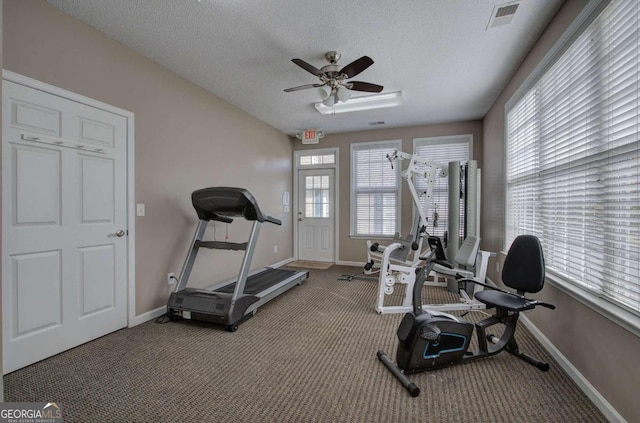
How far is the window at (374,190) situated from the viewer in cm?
532

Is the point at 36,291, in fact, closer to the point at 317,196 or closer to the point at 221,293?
the point at 221,293

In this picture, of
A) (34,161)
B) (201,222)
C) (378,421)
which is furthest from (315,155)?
(378,421)

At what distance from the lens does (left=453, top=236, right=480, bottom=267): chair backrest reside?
3242 mm

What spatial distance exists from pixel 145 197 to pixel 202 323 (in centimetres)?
138

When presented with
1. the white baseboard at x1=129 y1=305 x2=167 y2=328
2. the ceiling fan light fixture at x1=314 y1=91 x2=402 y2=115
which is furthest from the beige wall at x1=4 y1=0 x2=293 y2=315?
the ceiling fan light fixture at x1=314 y1=91 x2=402 y2=115

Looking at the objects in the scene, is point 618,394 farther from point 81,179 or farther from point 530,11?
point 81,179

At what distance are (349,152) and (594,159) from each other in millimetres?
4045

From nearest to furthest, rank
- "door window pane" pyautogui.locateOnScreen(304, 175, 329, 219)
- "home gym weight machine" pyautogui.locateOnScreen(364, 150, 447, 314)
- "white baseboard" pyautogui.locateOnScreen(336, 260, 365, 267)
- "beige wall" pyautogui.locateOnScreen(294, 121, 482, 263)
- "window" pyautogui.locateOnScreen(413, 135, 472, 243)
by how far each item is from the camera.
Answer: "home gym weight machine" pyautogui.locateOnScreen(364, 150, 447, 314) → "window" pyautogui.locateOnScreen(413, 135, 472, 243) → "beige wall" pyautogui.locateOnScreen(294, 121, 482, 263) → "white baseboard" pyautogui.locateOnScreen(336, 260, 365, 267) → "door window pane" pyautogui.locateOnScreen(304, 175, 329, 219)

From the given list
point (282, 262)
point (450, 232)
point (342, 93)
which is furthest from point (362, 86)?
point (282, 262)

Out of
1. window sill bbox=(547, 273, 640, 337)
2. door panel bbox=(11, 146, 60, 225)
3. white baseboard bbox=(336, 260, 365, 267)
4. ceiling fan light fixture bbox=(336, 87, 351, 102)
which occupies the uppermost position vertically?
ceiling fan light fixture bbox=(336, 87, 351, 102)

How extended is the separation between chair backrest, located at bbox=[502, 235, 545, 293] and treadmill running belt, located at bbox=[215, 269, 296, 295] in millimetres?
2467

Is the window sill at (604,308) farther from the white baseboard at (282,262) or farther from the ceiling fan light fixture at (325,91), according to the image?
the white baseboard at (282,262)

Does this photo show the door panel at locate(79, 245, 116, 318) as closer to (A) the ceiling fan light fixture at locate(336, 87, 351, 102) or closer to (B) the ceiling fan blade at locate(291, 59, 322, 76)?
(B) the ceiling fan blade at locate(291, 59, 322, 76)

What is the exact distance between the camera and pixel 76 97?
231cm
